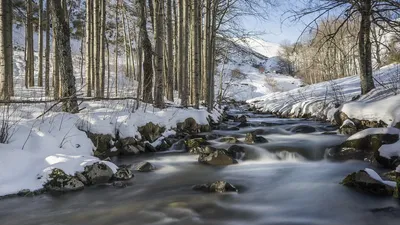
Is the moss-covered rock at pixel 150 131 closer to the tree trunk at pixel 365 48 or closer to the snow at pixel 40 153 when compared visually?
the snow at pixel 40 153

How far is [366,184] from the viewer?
4.37 meters

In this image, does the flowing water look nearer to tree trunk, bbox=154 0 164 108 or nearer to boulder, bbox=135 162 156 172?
boulder, bbox=135 162 156 172

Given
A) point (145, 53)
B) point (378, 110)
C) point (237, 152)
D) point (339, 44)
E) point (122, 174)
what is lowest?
point (122, 174)

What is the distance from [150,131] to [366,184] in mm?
5087

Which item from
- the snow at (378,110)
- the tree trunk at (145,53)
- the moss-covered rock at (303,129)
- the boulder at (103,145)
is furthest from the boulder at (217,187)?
the moss-covered rock at (303,129)

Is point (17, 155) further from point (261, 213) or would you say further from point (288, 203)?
point (288, 203)

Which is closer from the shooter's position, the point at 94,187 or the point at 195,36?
the point at 94,187

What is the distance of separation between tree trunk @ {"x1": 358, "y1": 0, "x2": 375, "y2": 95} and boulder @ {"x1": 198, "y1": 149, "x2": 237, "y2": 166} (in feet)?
23.4

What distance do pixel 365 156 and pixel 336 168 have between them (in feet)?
2.44

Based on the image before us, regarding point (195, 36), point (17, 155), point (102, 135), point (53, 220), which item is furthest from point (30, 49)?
point (53, 220)

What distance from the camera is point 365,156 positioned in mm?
6211

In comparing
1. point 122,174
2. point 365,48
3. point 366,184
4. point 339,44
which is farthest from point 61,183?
point 339,44

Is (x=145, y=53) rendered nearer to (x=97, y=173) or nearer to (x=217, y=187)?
(x=97, y=173)

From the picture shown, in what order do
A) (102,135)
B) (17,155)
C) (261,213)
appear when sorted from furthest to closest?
1. (102,135)
2. (17,155)
3. (261,213)
